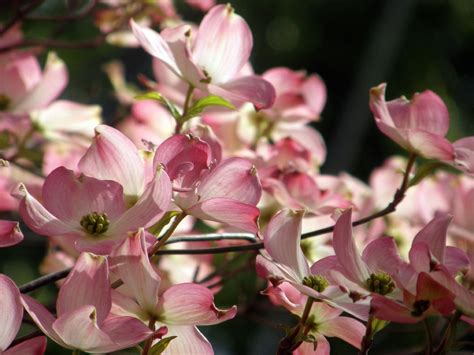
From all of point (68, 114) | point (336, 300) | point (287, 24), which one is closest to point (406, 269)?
point (336, 300)

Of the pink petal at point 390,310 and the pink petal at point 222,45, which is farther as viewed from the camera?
the pink petal at point 222,45

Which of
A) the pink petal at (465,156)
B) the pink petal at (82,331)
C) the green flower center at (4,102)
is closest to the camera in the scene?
the pink petal at (82,331)

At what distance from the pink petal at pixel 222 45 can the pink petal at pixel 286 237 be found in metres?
0.17

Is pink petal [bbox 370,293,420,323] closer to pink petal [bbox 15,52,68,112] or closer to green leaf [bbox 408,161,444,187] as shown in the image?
green leaf [bbox 408,161,444,187]

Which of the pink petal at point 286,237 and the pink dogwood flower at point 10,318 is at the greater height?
the pink petal at point 286,237

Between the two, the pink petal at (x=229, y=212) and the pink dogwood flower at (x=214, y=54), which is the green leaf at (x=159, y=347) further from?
the pink dogwood flower at (x=214, y=54)

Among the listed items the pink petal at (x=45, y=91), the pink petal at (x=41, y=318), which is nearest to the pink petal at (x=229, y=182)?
the pink petal at (x=41, y=318)

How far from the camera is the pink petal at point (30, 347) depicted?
42 cm

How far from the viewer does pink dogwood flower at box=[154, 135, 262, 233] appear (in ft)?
1.56

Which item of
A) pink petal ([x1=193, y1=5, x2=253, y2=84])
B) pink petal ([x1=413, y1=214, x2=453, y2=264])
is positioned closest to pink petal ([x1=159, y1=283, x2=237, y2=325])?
pink petal ([x1=413, y1=214, x2=453, y2=264])

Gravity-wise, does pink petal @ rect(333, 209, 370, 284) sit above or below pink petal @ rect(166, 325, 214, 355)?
above

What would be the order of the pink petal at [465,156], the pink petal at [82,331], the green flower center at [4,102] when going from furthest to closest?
1. the green flower center at [4,102]
2. the pink petal at [465,156]
3. the pink petal at [82,331]

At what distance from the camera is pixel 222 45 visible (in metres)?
0.63

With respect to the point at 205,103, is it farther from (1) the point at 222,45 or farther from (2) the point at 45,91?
(2) the point at 45,91
